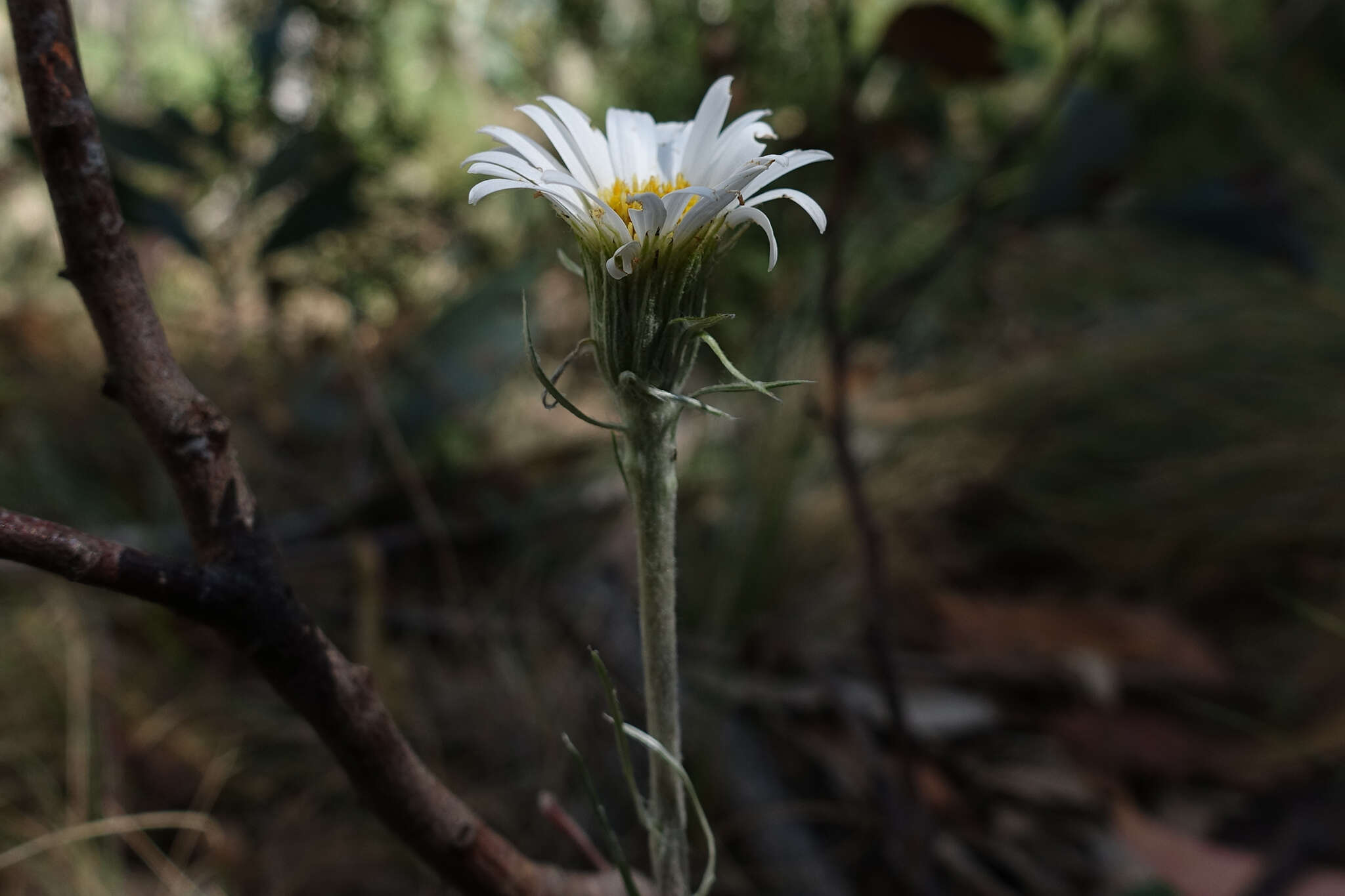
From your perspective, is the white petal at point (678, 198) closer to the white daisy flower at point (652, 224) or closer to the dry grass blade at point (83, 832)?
the white daisy flower at point (652, 224)

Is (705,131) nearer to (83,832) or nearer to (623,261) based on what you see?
(623,261)

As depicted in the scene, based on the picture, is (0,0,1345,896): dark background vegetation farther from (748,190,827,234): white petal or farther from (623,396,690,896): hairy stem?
(748,190,827,234): white petal

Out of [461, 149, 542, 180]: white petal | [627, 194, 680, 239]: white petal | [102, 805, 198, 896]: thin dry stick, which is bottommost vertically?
[102, 805, 198, 896]: thin dry stick

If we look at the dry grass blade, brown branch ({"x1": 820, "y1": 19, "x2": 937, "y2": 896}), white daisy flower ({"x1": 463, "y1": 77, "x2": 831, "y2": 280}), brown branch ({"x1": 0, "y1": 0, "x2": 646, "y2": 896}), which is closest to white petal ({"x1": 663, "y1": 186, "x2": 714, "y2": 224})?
white daisy flower ({"x1": 463, "y1": 77, "x2": 831, "y2": 280})

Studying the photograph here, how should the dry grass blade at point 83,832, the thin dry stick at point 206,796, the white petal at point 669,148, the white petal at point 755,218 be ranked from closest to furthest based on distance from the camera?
the white petal at point 755,218, the white petal at point 669,148, the dry grass blade at point 83,832, the thin dry stick at point 206,796

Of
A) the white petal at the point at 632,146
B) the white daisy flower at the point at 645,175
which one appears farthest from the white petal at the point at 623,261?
the white petal at the point at 632,146

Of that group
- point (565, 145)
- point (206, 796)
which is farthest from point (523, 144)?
point (206, 796)
